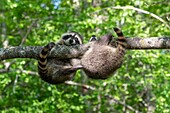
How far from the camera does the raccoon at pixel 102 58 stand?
15.4ft

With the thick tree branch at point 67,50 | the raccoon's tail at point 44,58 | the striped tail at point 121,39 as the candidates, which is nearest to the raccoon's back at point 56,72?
the raccoon's tail at point 44,58

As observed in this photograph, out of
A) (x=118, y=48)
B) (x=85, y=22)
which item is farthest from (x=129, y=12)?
(x=118, y=48)

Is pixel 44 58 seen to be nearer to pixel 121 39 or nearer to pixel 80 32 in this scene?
pixel 121 39

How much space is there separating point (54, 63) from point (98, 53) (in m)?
1.00

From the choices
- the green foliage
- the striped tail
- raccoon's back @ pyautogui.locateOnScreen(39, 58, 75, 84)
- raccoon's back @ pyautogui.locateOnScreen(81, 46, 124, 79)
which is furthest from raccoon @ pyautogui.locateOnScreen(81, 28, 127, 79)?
the green foliage

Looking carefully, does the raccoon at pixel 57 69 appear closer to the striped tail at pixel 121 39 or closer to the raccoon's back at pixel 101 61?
the raccoon's back at pixel 101 61

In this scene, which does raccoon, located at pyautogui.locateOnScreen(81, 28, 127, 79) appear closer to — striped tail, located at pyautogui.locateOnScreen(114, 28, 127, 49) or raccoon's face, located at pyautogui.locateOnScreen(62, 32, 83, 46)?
striped tail, located at pyautogui.locateOnScreen(114, 28, 127, 49)

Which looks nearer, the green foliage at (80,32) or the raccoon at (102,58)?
the raccoon at (102,58)

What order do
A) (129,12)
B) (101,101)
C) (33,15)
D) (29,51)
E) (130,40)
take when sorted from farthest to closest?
(101,101), (33,15), (129,12), (29,51), (130,40)

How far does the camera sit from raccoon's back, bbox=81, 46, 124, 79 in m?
4.71

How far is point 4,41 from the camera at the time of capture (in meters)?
12.2

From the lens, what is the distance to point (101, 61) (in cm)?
482

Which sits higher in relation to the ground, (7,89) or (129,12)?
(129,12)

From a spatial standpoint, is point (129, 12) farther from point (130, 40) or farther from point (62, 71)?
point (130, 40)
